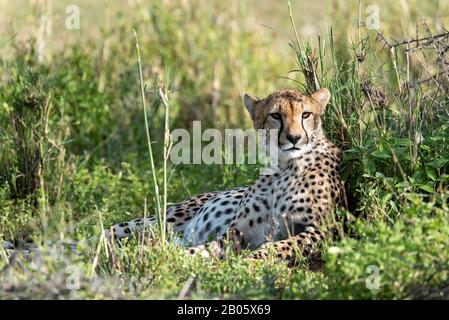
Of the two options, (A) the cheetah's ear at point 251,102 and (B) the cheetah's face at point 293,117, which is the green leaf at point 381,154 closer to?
(B) the cheetah's face at point 293,117

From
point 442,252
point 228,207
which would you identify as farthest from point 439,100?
point 442,252

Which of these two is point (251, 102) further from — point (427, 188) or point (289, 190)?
point (427, 188)

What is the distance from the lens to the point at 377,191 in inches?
201

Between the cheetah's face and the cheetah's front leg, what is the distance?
0.46 meters

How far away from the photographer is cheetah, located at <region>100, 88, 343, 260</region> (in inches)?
208

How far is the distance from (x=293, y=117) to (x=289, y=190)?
0.42 meters

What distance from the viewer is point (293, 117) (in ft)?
17.4

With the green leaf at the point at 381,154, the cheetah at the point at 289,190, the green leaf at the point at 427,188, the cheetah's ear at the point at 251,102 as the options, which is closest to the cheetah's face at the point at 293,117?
the cheetah at the point at 289,190

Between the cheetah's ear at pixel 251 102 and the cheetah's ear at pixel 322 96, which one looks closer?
the cheetah's ear at pixel 322 96

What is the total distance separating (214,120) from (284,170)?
265 cm

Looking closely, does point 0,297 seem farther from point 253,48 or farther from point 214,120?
point 253,48

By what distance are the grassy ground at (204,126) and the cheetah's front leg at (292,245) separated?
0.38ft

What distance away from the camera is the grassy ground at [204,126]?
400 cm

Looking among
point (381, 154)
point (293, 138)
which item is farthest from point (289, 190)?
point (381, 154)
